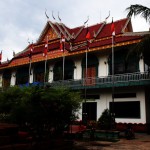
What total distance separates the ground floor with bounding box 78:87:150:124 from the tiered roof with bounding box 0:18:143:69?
4.10 metres

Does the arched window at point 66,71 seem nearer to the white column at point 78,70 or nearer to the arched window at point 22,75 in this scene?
the white column at point 78,70

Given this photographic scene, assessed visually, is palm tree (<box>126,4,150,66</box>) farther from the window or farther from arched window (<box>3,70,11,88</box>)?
arched window (<box>3,70,11,88</box>)

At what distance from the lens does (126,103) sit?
20.3 meters

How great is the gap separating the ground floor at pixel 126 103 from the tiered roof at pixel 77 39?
4.10 metres

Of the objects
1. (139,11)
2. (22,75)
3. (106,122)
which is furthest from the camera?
(22,75)

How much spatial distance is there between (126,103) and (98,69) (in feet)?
15.0

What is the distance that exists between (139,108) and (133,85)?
1.98m

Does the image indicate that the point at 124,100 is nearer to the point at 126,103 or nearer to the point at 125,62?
the point at 126,103

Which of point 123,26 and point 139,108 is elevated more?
point 123,26

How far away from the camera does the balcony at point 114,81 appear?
18.9 meters

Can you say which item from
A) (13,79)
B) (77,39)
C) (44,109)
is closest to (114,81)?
(77,39)

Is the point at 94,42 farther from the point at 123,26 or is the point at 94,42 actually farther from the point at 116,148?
the point at 116,148

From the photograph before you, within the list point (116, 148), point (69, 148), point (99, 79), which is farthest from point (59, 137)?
point (99, 79)

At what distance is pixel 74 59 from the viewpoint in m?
25.0
